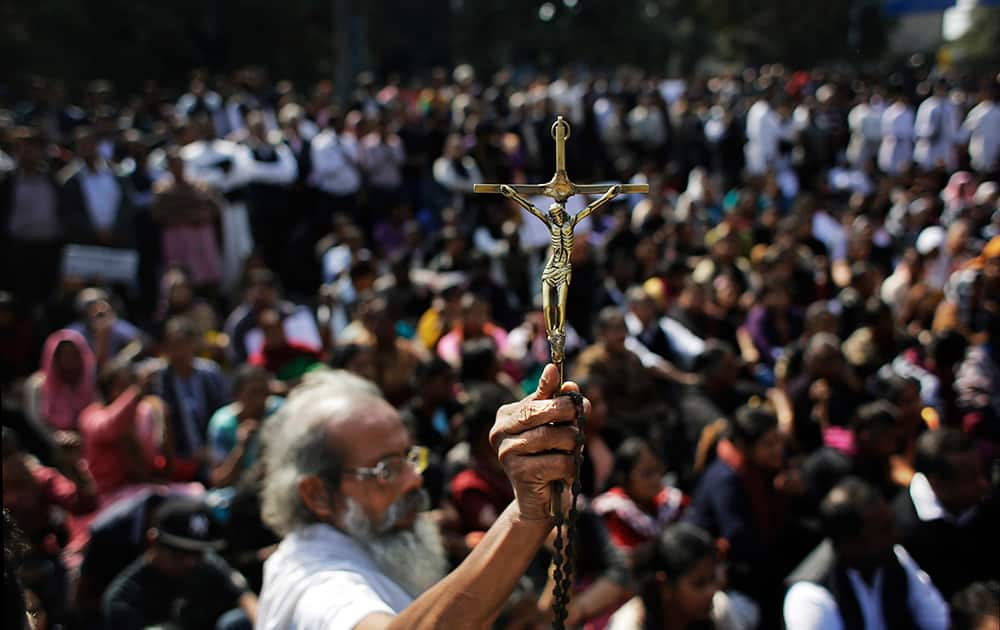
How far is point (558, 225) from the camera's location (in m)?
1.90

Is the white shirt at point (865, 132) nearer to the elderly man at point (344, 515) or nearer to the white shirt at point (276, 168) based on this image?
the white shirt at point (276, 168)

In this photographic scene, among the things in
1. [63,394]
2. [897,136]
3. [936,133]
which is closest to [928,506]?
[63,394]

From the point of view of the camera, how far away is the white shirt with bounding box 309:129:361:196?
1164 cm

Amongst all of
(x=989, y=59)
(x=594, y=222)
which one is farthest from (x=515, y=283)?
(x=989, y=59)

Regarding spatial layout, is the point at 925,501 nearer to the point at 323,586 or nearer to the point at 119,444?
the point at 323,586

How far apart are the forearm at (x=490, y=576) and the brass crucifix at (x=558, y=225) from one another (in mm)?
282

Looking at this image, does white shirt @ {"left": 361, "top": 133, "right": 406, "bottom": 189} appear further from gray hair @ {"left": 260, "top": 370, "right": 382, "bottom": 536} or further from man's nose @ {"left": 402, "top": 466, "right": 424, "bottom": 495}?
man's nose @ {"left": 402, "top": 466, "right": 424, "bottom": 495}

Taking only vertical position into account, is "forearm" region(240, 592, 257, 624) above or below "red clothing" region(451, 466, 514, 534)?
below

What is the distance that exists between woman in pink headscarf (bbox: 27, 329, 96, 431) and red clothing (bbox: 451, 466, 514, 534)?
317 cm

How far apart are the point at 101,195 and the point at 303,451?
7490 millimetres

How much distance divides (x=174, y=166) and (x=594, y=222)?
149 inches

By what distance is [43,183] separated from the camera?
9.36 meters

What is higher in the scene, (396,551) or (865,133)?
(865,133)

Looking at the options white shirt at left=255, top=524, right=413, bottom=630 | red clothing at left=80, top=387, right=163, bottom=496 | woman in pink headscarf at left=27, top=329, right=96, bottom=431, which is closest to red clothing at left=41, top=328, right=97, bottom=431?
woman in pink headscarf at left=27, top=329, right=96, bottom=431
